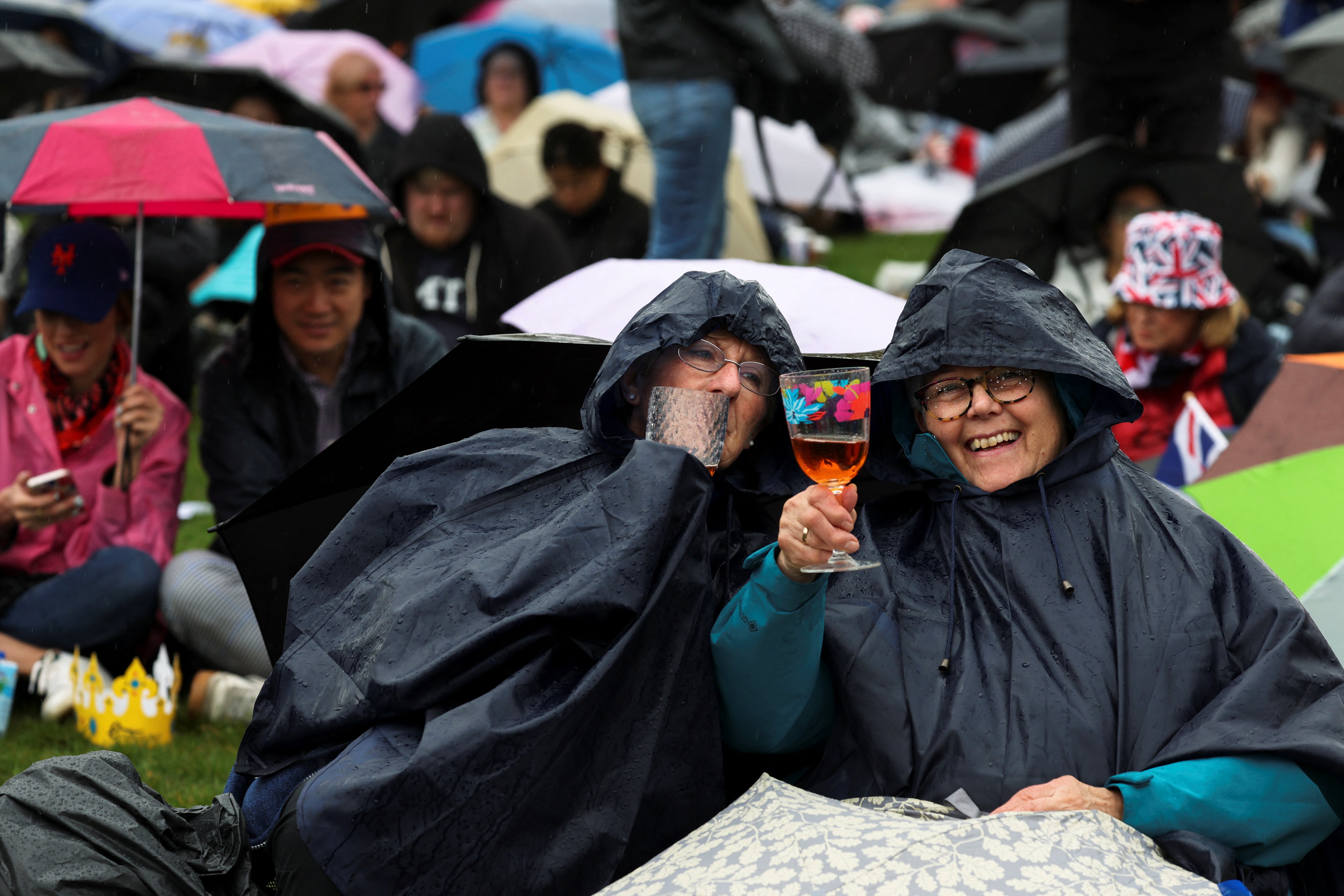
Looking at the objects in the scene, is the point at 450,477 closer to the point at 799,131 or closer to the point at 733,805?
the point at 733,805

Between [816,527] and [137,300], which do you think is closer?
[816,527]

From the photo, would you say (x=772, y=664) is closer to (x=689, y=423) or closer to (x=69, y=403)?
(x=689, y=423)

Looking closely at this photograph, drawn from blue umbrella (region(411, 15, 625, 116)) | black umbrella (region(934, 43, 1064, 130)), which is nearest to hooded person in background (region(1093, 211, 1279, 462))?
black umbrella (region(934, 43, 1064, 130))

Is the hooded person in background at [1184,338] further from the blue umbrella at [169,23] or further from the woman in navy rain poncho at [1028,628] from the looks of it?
the blue umbrella at [169,23]

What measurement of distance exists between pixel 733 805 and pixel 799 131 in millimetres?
10578

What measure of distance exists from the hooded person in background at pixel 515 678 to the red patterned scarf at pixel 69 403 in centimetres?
243

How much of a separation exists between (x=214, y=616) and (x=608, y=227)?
4486 mm

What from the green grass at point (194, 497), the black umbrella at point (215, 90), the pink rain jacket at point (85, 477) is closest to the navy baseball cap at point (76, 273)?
the pink rain jacket at point (85, 477)

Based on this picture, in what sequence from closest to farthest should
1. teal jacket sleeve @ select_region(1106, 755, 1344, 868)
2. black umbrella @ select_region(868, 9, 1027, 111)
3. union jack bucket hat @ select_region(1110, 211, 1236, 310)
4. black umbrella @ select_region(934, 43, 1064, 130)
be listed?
teal jacket sleeve @ select_region(1106, 755, 1344, 868) → union jack bucket hat @ select_region(1110, 211, 1236, 310) → black umbrella @ select_region(934, 43, 1064, 130) → black umbrella @ select_region(868, 9, 1027, 111)

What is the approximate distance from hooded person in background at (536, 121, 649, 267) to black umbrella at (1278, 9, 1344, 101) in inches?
158

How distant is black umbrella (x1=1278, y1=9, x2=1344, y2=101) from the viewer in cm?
914

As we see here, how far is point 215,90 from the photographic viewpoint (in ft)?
28.2

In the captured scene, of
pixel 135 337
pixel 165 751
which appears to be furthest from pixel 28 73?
pixel 165 751

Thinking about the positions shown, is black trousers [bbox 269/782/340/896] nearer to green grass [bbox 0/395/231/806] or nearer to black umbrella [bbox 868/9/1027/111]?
green grass [bbox 0/395/231/806]
